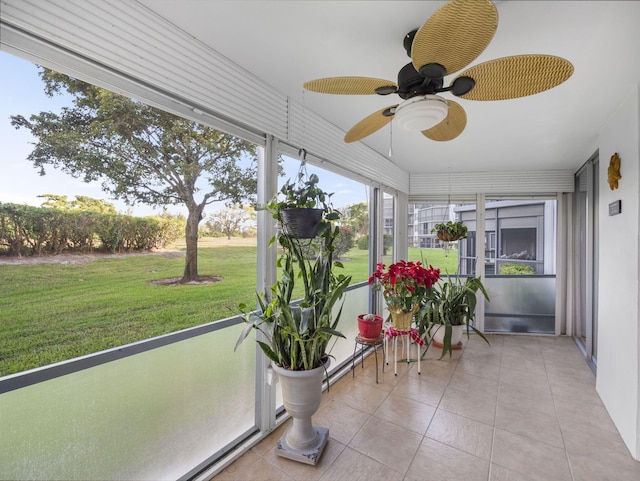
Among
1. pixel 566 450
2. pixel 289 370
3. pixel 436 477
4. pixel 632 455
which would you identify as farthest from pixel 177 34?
pixel 632 455

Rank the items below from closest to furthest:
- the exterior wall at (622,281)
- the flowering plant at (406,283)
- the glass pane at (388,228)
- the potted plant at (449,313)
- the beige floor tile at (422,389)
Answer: the exterior wall at (622,281)
the beige floor tile at (422,389)
the flowering plant at (406,283)
the potted plant at (449,313)
the glass pane at (388,228)

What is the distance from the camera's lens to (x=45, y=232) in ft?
3.75

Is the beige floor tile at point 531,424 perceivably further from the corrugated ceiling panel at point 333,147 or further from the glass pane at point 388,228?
the corrugated ceiling panel at point 333,147

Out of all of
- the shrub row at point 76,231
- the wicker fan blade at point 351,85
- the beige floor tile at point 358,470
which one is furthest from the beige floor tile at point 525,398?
the shrub row at point 76,231

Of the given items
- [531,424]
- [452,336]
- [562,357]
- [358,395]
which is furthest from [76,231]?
[562,357]

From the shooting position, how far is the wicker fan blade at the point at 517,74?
101 centimetres

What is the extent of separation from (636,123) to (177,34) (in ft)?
8.75

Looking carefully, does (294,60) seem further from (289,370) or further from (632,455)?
(632,455)

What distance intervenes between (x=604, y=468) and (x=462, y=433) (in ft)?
2.42

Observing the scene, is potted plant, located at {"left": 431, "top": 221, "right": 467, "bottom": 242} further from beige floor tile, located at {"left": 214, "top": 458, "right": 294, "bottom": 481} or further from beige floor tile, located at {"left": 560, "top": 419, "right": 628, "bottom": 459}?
beige floor tile, located at {"left": 214, "top": 458, "right": 294, "bottom": 481}

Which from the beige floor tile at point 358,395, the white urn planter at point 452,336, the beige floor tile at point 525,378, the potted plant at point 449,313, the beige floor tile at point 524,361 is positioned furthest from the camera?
the white urn planter at point 452,336

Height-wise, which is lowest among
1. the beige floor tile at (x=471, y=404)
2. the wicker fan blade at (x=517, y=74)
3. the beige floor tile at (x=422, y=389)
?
the beige floor tile at (x=471, y=404)

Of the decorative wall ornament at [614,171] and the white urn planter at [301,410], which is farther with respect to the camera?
the decorative wall ornament at [614,171]

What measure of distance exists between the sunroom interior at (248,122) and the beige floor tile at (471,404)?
2.44 ft
